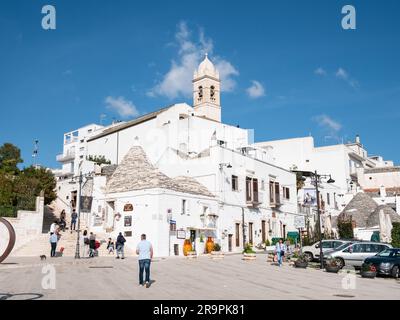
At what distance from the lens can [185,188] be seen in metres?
34.2

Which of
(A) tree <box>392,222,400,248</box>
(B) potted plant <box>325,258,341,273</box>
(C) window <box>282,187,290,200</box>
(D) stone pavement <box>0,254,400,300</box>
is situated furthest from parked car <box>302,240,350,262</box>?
(C) window <box>282,187,290,200</box>

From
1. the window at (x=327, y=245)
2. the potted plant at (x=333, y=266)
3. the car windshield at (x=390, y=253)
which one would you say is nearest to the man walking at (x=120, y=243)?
the potted plant at (x=333, y=266)

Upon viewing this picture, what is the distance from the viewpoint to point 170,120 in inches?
1999

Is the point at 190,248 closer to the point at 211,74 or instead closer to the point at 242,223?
the point at 242,223

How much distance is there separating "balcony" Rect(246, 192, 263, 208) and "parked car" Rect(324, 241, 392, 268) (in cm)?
1539

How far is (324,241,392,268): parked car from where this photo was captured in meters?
23.8

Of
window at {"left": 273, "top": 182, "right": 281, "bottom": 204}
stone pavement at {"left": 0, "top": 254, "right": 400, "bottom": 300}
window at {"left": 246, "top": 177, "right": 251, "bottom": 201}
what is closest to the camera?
stone pavement at {"left": 0, "top": 254, "right": 400, "bottom": 300}

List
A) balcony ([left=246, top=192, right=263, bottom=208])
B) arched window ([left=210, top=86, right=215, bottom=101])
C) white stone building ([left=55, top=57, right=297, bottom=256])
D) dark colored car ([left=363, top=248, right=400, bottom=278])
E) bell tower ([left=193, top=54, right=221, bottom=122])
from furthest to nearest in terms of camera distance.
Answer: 1. arched window ([left=210, top=86, right=215, bottom=101])
2. bell tower ([left=193, top=54, right=221, bottom=122])
3. balcony ([left=246, top=192, right=263, bottom=208])
4. white stone building ([left=55, top=57, right=297, bottom=256])
5. dark colored car ([left=363, top=248, right=400, bottom=278])

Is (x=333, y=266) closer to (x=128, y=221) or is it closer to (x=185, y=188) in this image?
(x=185, y=188)

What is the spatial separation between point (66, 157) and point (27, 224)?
4189cm

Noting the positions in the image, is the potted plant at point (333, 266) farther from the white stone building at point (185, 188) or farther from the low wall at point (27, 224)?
the low wall at point (27, 224)

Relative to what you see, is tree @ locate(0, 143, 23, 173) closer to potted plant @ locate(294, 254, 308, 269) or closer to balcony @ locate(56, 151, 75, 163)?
balcony @ locate(56, 151, 75, 163)

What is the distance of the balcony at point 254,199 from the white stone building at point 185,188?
9cm

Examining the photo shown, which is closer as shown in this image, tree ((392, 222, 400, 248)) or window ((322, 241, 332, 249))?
window ((322, 241, 332, 249))
